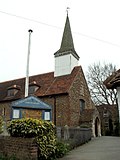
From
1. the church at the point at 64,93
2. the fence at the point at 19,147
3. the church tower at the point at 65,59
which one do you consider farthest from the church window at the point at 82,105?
the fence at the point at 19,147

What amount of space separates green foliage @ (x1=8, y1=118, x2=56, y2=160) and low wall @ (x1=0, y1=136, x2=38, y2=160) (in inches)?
12.6

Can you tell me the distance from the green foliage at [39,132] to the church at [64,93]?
12750 millimetres

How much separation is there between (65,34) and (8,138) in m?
26.1

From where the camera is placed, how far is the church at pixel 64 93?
26.0m

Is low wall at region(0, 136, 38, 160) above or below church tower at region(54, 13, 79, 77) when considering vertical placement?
below

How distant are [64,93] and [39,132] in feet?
54.1

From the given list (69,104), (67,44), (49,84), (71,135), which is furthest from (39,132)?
(67,44)

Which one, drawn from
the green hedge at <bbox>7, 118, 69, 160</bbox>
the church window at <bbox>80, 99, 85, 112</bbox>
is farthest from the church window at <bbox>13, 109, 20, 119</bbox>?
the church window at <bbox>80, 99, 85, 112</bbox>

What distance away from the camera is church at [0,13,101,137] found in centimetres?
2602

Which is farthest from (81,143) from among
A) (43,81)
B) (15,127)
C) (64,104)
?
(43,81)

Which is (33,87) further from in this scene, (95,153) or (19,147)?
(19,147)

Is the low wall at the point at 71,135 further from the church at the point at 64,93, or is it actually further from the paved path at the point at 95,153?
the church at the point at 64,93

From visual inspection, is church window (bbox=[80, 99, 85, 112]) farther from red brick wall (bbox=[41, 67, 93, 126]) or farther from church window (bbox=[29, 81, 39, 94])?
church window (bbox=[29, 81, 39, 94])

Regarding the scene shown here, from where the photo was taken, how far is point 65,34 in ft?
113
